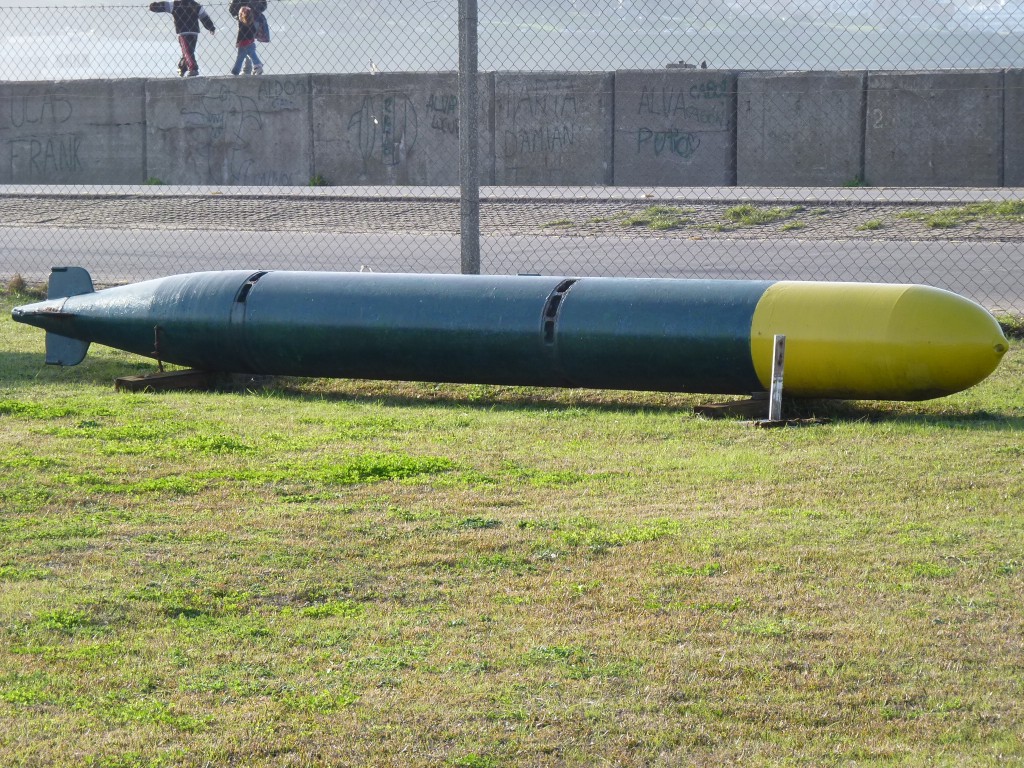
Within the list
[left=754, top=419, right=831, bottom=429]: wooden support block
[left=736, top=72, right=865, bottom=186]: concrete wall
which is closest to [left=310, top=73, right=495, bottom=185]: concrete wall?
[left=736, top=72, right=865, bottom=186]: concrete wall

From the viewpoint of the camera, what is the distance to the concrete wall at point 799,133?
1082 centimetres

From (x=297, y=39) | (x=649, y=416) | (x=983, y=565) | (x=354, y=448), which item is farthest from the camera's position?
(x=297, y=39)

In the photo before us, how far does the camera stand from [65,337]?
798 centimetres

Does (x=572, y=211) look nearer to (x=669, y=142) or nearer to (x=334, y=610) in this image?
(x=669, y=142)

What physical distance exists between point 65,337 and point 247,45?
5496 millimetres

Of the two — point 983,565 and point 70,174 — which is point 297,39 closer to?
point 70,174

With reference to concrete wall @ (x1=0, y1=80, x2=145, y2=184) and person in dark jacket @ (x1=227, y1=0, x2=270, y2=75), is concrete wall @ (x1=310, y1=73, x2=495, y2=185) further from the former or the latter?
concrete wall @ (x1=0, y1=80, x2=145, y2=184)

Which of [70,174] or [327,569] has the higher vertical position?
[70,174]

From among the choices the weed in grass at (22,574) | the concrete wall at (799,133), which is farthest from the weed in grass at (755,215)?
the weed in grass at (22,574)

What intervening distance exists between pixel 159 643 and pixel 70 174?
11544 mm

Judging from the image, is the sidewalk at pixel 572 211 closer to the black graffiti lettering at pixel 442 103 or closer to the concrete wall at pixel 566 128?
the concrete wall at pixel 566 128

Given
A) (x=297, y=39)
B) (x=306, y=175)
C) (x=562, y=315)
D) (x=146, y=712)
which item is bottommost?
(x=146, y=712)

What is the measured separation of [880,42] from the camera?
912 centimetres

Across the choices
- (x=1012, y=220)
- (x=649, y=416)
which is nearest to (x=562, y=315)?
(x=649, y=416)
